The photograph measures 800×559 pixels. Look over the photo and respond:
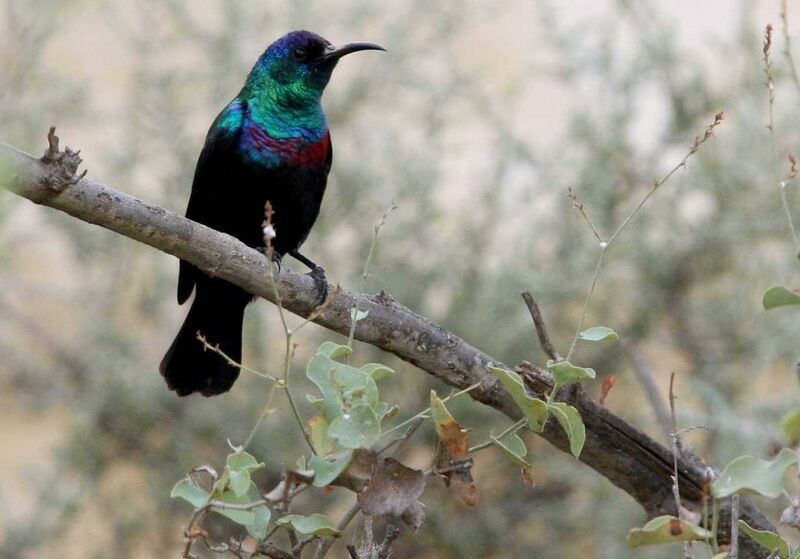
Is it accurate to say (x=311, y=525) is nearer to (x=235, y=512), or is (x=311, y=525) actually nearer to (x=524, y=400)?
(x=235, y=512)

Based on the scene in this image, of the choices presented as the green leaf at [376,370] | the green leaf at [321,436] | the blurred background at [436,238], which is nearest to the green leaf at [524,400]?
the green leaf at [376,370]

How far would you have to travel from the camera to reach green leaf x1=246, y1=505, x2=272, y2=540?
1662mm

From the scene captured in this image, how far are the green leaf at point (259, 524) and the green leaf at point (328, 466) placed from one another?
0.12 metres

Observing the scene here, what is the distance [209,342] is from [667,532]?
98.3 inches

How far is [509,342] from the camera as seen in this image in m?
5.51

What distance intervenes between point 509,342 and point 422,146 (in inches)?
44.1

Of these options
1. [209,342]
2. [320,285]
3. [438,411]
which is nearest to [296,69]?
[209,342]

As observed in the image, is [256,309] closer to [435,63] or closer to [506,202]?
[506,202]

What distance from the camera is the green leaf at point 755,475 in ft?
4.93

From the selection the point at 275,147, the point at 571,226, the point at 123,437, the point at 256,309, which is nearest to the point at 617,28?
the point at 571,226

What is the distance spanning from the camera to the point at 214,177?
3.71 metres

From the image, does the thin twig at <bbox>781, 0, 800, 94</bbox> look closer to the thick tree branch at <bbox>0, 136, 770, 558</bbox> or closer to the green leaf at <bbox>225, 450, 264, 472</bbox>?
the thick tree branch at <bbox>0, 136, 770, 558</bbox>

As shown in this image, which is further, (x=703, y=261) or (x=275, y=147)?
(x=703, y=261)

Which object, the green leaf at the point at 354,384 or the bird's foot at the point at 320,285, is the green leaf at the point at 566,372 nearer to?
the green leaf at the point at 354,384
